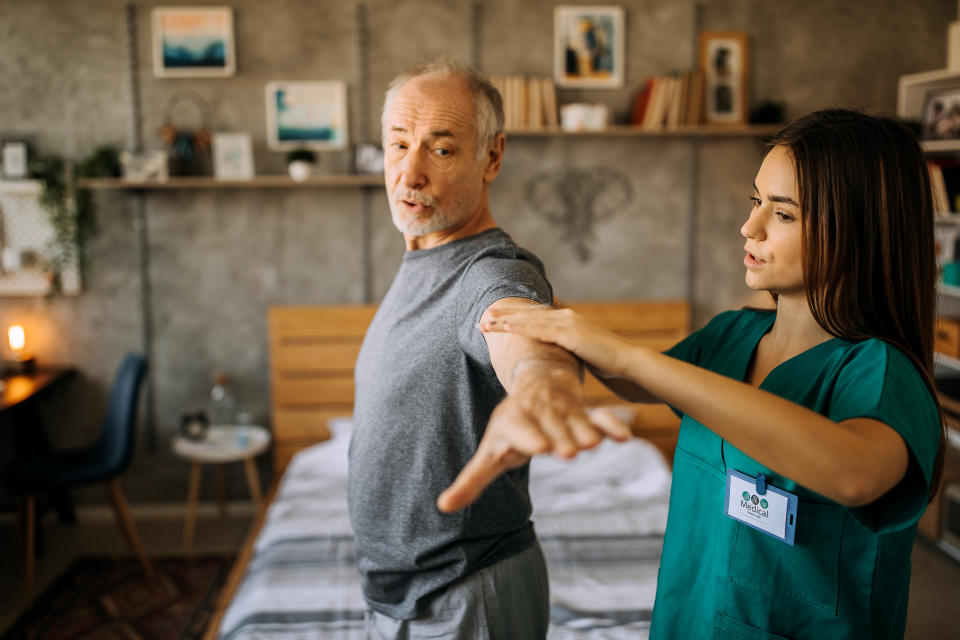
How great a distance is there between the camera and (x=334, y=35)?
11.6ft

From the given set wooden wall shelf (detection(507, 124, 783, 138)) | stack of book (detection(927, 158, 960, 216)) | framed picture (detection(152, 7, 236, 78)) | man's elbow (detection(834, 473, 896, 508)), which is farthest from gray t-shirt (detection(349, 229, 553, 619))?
stack of book (detection(927, 158, 960, 216))

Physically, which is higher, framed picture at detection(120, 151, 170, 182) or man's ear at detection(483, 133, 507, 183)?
framed picture at detection(120, 151, 170, 182)

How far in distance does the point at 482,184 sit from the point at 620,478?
211 centimetres

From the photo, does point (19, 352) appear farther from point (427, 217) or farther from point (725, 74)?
point (725, 74)

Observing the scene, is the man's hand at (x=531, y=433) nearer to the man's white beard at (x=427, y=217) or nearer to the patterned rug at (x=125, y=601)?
the man's white beard at (x=427, y=217)

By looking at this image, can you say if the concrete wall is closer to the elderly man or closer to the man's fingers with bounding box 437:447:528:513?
the elderly man

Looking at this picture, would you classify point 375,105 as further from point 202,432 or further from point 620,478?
point 620,478

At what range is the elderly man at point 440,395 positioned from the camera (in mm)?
1068

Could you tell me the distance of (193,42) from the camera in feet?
11.4

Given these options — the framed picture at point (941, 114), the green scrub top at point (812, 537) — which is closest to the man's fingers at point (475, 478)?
the green scrub top at point (812, 537)

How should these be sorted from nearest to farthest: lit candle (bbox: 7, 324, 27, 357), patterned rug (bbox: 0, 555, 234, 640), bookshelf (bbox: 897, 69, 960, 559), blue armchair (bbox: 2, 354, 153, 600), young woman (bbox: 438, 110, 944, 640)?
young woman (bbox: 438, 110, 944, 640), patterned rug (bbox: 0, 555, 234, 640), blue armchair (bbox: 2, 354, 153, 600), bookshelf (bbox: 897, 69, 960, 559), lit candle (bbox: 7, 324, 27, 357)

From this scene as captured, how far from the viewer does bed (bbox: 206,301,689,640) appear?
2051 millimetres

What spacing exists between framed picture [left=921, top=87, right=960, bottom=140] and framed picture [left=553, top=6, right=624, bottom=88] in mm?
1457

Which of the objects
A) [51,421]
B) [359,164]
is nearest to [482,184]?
[359,164]
